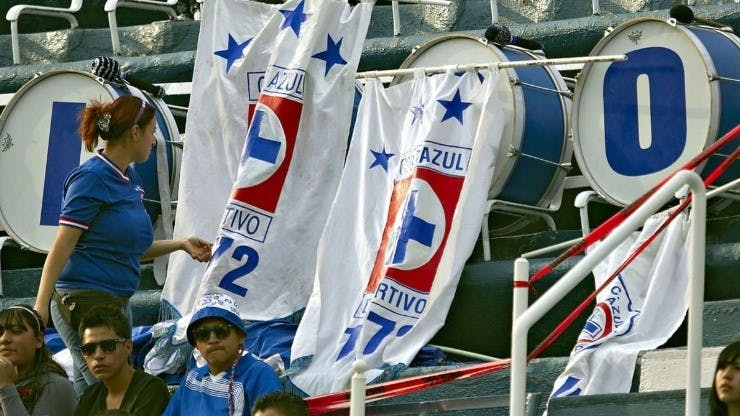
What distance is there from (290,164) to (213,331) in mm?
1581

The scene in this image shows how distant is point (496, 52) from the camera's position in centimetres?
840

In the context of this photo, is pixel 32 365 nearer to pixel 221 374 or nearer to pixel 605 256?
pixel 221 374

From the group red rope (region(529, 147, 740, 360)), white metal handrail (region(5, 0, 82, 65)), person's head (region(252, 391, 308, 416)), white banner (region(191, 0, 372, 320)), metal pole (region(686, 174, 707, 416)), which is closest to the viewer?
A: metal pole (region(686, 174, 707, 416))

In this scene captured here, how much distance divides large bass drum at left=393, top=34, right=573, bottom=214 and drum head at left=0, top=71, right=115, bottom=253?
1.67 metres

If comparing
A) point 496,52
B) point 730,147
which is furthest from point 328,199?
point 730,147

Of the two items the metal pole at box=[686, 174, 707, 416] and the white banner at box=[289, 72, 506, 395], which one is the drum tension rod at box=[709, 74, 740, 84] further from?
the metal pole at box=[686, 174, 707, 416]

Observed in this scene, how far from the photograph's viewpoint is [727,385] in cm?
523

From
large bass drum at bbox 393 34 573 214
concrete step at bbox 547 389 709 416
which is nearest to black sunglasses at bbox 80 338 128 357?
concrete step at bbox 547 389 709 416

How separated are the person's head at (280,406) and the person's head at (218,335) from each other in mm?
821

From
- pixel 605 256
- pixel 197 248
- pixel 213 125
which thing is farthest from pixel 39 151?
pixel 605 256

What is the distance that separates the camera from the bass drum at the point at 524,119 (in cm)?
832

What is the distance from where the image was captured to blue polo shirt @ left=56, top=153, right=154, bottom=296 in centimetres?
723

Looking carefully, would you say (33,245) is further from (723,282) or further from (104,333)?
(723,282)

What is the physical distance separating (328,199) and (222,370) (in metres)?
1.64
